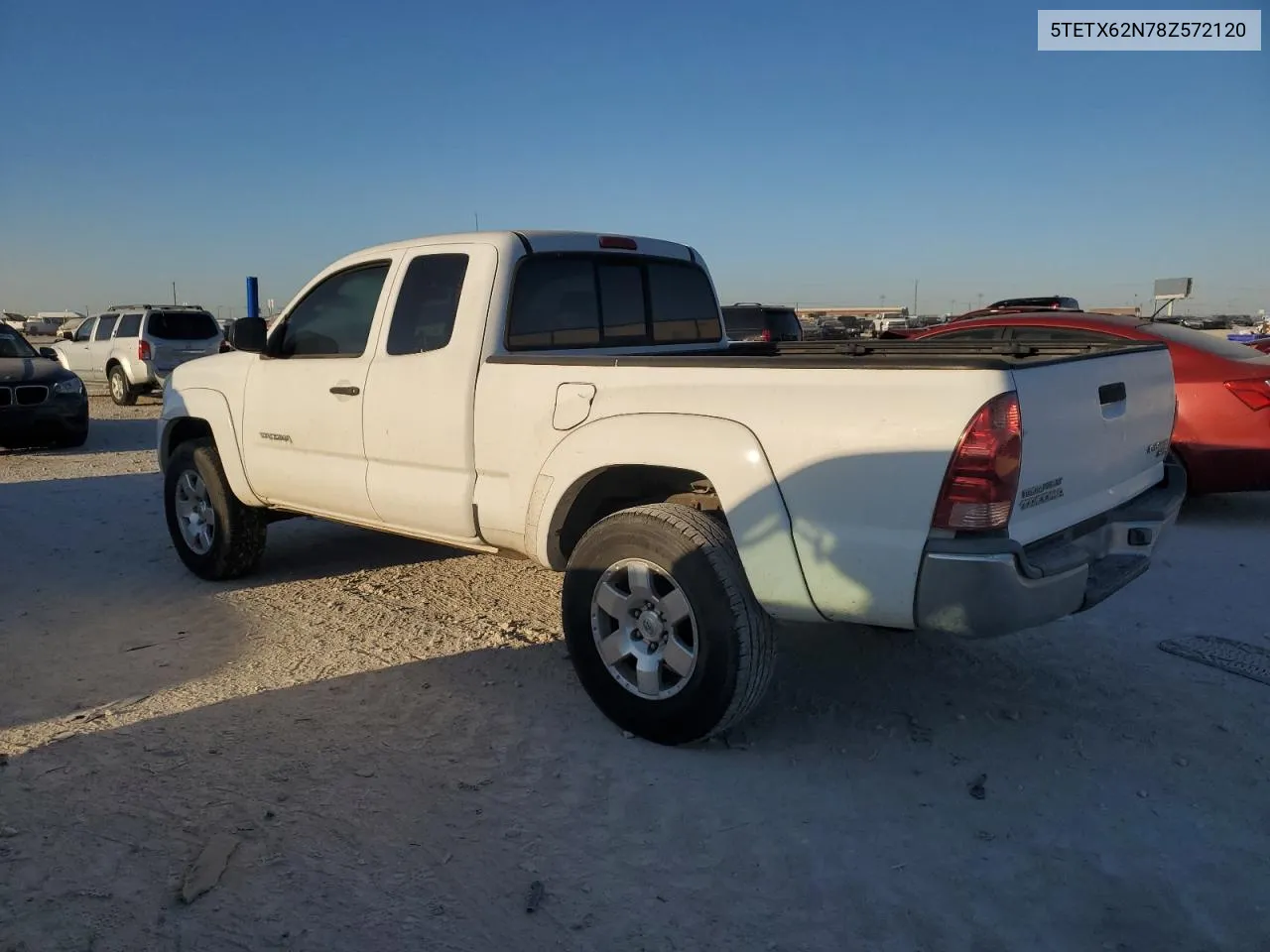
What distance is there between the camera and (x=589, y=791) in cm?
328

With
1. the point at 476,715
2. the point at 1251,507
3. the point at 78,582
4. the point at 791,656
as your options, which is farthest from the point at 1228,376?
the point at 78,582

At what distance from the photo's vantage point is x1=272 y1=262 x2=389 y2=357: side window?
488 centimetres

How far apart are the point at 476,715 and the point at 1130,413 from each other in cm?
278

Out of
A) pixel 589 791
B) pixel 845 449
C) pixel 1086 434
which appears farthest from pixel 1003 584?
pixel 589 791

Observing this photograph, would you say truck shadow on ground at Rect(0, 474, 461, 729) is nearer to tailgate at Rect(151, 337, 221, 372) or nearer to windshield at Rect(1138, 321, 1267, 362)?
windshield at Rect(1138, 321, 1267, 362)

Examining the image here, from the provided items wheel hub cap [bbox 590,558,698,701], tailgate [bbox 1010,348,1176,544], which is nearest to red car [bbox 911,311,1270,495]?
tailgate [bbox 1010,348,1176,544]

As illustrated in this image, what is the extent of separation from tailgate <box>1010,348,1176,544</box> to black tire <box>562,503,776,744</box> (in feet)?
3.07

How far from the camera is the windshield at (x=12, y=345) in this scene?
1199 cm

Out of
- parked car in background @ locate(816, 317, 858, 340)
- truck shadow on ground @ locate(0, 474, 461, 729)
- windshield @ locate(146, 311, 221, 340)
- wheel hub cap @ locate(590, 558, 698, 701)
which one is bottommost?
truck shadow on ground @ locate(0, 474, 461, 729)

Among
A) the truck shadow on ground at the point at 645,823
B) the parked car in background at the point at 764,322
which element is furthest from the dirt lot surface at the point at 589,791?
the parked car in background at the point at 764,322

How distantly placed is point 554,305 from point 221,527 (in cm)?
Answer: 259

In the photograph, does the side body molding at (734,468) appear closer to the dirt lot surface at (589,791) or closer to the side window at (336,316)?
the dirt lot surface at (589,791)

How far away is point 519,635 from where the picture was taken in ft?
15.9

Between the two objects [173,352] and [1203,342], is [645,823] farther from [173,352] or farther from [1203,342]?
[173,352]
